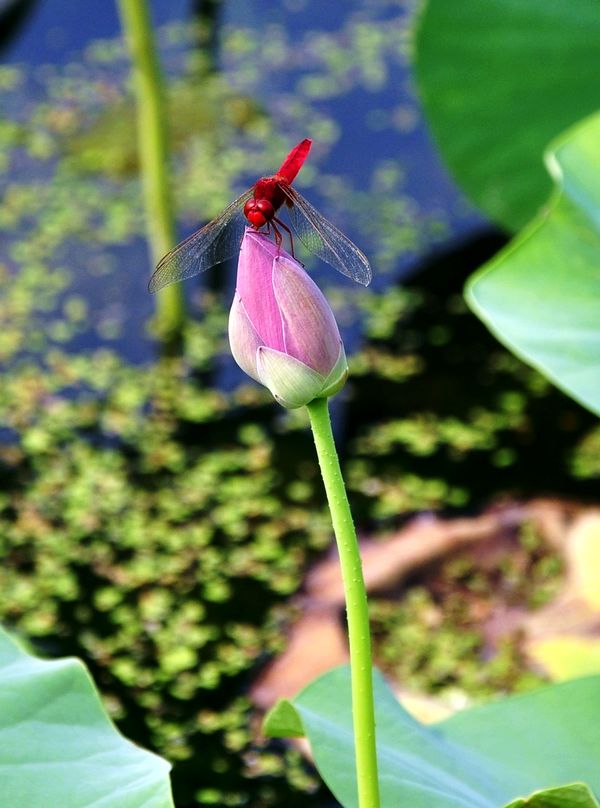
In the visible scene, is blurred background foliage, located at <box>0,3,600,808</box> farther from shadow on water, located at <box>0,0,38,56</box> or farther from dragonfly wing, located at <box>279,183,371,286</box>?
dragonfly wing, located at <box>279,183,371,286</box>

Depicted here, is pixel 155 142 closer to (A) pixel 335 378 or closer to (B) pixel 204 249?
(B) pixel 204 249

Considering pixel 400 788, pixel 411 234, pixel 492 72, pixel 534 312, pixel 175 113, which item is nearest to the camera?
pixel 400 788

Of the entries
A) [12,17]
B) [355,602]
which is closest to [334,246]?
[355,602]

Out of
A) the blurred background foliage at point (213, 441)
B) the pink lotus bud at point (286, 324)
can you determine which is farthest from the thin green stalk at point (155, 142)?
the pink lotus bud at point (286, 324)

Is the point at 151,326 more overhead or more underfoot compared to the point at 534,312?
more underfoot

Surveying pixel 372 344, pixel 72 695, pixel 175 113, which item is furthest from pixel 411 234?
pixel 72 695

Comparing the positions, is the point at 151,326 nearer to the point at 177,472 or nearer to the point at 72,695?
the point at 177,472

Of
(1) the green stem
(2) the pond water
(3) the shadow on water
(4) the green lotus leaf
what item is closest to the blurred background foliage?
(2) the pond water
